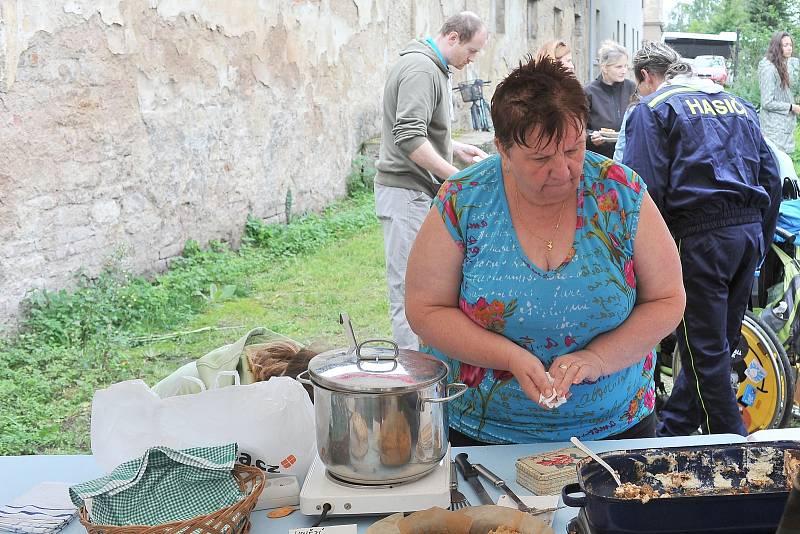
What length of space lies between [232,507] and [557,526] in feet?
1.94

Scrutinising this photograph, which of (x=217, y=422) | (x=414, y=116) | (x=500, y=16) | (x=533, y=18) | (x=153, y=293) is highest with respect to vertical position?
(x=533, y=18)

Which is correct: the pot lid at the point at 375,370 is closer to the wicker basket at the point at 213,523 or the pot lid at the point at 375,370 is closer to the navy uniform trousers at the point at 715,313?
the wicker basket at the point at 213,523

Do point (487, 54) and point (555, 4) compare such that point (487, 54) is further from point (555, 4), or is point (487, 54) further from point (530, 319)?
point (530, 319)

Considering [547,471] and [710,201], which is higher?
[710,201]

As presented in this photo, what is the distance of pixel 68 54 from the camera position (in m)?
5.24

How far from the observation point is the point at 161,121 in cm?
617

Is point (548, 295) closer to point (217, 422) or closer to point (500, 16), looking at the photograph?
point (217, 422)

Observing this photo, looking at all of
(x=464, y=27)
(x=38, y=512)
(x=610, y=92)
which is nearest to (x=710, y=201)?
(x=464, y=27)

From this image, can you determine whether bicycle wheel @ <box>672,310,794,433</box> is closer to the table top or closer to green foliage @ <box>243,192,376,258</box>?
the table top

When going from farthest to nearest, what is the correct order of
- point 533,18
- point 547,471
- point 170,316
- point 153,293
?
1. point 533,18
2. point 153,293
3. point 170,316
4. point 547,471

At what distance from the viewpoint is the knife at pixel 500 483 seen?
164cm

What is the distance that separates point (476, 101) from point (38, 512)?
451 inches

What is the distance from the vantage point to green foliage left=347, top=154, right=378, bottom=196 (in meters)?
9.42

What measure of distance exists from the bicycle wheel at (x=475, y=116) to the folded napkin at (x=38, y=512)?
Result: 451 inches
